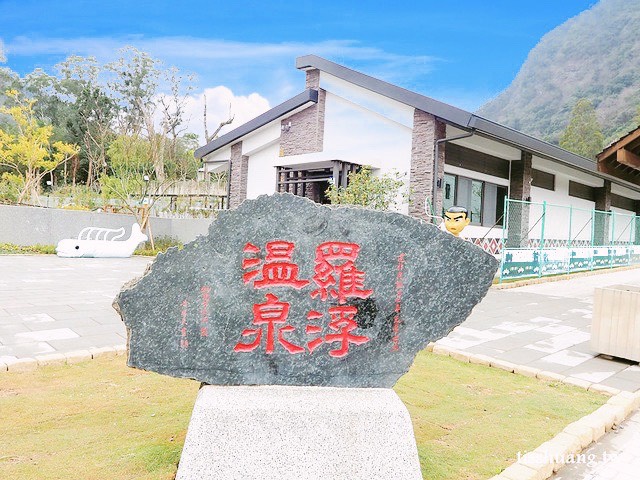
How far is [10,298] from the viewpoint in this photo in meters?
7.44

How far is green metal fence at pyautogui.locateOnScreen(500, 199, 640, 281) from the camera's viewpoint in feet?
38.7

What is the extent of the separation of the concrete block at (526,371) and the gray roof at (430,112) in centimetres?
708

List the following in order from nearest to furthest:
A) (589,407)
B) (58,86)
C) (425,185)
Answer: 1. (589,407)
2. (425,185)
3. (58,86)

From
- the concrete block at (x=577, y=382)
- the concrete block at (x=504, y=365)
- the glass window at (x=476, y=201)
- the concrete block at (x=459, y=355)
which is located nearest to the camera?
the concrete block at (x=577, y=382)

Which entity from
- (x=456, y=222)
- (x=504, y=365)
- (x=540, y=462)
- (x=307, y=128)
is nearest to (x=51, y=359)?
(x=540, y=462)

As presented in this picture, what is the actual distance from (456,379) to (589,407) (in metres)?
1.05

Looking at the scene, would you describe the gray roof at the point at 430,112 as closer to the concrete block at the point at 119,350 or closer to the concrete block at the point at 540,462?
the concrete block at the point at 119,350

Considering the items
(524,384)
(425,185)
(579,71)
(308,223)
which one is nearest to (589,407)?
(524,384)

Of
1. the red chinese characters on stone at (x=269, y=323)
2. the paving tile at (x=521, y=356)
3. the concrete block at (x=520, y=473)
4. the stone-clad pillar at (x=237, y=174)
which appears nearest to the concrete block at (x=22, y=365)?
the red chinese characters on stone at (x=269, y=323)

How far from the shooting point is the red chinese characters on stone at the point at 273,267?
275cm

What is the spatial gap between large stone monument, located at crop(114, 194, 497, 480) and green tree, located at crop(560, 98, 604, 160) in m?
38.3

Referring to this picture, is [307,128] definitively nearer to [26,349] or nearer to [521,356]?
[521,356]

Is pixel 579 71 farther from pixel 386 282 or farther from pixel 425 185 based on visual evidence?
pixel 386 282

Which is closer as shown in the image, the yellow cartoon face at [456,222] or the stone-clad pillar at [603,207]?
the yellow cartoon face at [456,222]
